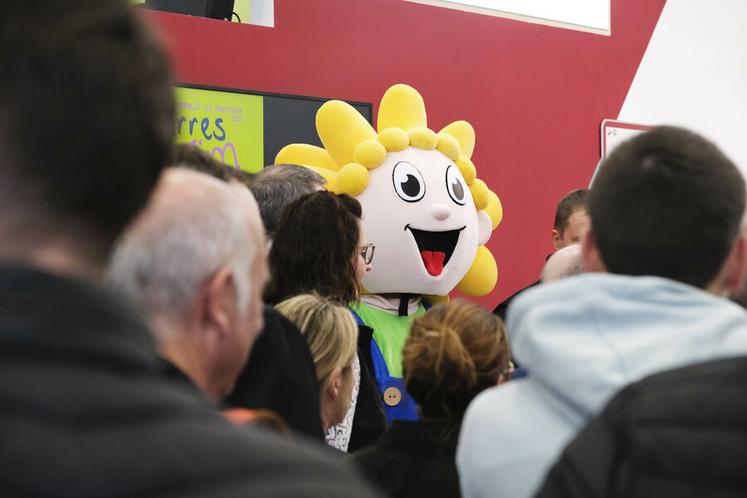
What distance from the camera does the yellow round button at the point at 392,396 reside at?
2.37 meters

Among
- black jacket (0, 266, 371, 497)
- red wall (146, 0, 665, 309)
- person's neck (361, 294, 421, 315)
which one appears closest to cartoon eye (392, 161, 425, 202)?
person's neck (361, 294, 421, 315)

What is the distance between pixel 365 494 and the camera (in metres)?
0.48

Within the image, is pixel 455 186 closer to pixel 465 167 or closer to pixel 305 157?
pixel 465 167

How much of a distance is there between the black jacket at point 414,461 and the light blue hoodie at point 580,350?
1.43ft

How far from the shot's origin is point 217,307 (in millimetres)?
780

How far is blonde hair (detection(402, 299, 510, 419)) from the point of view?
1.44 m

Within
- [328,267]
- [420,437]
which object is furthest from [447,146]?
[420,437]

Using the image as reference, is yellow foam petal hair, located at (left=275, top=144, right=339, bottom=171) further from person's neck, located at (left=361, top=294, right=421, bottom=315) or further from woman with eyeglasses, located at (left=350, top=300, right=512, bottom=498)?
woman with eyeglasses, located at (left=350, top=300, right=512, bottom=498)

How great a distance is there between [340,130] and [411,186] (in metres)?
0.29

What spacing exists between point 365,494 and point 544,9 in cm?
389

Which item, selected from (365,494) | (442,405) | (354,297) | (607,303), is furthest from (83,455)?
(354,297)

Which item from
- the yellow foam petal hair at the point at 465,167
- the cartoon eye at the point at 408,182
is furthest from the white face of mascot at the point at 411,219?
the yellow foam petal hair at the point at 465,167

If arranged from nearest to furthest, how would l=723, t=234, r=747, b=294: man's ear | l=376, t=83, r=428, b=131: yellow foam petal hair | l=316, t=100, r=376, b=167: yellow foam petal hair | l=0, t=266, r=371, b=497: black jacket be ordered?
l=0, t=266, r=371, b=497: black jacket
l=723, t=234, r=747, b=294: man's ear
l=316, t=100, r=376, b=167: yellow foam petal hair
l=376, t=83, r=428, b=131: yellow foam petal hair

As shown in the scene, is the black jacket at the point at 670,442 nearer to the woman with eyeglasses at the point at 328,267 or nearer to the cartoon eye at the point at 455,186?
the woman with eyeglasses at the point at 328,267
